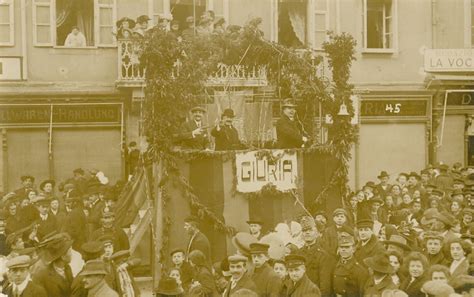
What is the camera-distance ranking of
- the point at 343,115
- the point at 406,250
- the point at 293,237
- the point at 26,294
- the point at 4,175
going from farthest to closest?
the point at 4,175 → the point at 343,115 → the point at 293,237 → the point at 406,250 → the point at 26,294

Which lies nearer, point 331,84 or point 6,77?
point 331,84

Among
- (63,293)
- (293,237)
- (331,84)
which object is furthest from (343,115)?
(63,293)

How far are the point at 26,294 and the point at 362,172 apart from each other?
40.1 ft

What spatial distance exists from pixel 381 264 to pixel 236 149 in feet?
14.1

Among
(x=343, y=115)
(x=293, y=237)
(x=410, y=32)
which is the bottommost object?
(x=293, y=237)

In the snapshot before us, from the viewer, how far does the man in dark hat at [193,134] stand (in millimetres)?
10367

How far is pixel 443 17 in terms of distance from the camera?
18484 millimetres

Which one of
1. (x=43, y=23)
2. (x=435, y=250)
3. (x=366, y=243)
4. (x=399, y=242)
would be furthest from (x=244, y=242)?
(x=43, y=23)

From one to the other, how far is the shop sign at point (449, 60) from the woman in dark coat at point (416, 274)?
10616 millimetres

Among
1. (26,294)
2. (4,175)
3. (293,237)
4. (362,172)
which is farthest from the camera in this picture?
(362,172)

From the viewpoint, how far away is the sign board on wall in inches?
408

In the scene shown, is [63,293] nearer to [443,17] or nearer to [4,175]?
[4,175]

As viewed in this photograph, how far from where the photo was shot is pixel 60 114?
1642 cm

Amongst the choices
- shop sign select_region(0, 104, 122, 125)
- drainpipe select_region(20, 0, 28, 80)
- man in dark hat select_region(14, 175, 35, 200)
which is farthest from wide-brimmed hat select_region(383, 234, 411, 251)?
drainpipe select_region(20, 0, 28, 80)
